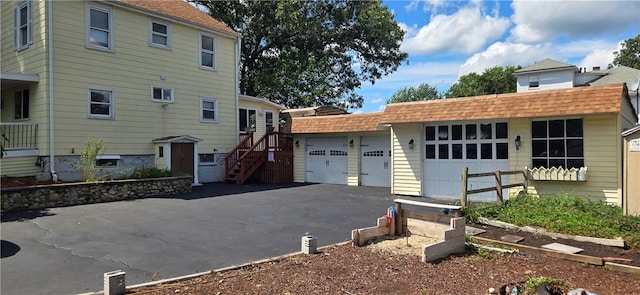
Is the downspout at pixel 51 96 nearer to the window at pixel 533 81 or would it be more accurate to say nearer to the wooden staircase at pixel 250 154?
the wooden staircase at pixel 250 154

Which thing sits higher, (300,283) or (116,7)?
(116,7)

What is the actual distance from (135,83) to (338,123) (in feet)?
28.3

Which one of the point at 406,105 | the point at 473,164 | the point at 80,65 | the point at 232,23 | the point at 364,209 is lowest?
the point at 364,209

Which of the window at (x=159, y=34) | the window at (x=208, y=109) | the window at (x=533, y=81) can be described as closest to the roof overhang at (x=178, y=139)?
the window at (x=208, y=109)

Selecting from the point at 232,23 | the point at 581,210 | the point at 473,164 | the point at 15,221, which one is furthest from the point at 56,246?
the point at 232,23

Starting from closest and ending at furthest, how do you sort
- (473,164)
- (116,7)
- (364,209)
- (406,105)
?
1. (364,209)
2. (473,164)
3. (406,105)
4. (116,7)

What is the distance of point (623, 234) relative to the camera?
279 inches

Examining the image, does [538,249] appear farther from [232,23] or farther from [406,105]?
[232,23]

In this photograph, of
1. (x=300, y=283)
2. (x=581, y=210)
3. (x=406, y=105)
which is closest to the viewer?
(x=300, y=283)

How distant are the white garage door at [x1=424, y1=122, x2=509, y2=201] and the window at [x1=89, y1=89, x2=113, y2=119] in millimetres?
12022

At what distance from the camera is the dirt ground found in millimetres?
4793

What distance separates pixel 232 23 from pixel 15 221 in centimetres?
2116

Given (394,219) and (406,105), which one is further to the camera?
(406,105)

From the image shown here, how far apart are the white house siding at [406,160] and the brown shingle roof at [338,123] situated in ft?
5.78
